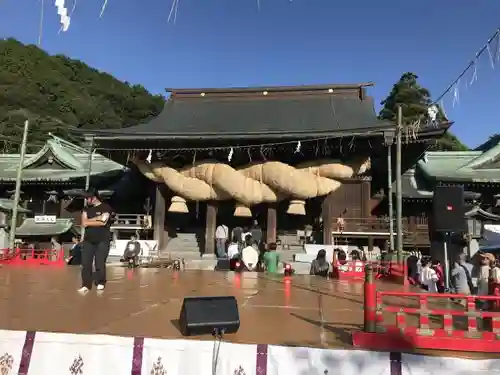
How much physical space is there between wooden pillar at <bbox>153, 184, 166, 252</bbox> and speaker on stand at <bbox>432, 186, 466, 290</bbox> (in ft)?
48.0

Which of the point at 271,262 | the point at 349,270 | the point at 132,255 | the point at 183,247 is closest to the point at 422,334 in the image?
the point at 349,270

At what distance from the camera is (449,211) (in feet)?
27.5

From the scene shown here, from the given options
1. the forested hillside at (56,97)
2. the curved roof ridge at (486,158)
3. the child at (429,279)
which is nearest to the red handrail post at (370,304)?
the child at (429,279)

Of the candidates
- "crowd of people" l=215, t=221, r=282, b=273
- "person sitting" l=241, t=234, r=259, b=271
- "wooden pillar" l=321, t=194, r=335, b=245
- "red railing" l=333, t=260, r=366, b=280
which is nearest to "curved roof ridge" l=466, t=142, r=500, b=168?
"wooden pillar" l=321, t=194, r=335, b=245

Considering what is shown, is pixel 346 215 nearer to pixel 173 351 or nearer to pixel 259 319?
pixel 259 319

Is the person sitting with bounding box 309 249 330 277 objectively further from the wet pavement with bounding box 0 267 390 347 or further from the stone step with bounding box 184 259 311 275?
the stone step with bounding box 184 259 311 275

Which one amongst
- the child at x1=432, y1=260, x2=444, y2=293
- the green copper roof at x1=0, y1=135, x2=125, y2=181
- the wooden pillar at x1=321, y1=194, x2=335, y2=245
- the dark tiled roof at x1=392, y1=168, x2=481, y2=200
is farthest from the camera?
the green copper roof at x1=0, y1=135, x2=125, y2=181

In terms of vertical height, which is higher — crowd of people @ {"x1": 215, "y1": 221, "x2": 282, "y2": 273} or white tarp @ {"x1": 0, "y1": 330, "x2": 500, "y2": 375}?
crowd of people @ {"x1": 215, "y1": 221, "x2": 282, "y2": 273}

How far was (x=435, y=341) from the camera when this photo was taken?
13.7ft

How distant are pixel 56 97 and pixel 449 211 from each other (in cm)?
6283

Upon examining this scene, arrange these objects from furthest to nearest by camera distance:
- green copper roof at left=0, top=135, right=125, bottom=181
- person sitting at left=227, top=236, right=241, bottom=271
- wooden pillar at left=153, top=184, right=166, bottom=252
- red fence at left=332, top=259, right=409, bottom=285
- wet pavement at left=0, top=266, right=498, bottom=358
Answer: green copper roof at left=0, top=135, right=125, bottom=181 < wooden pillar at left=153, top=184, right=166, bottom=252 < person sitting at left=227, top=236, right=241, bottom=271 < red fence at left=332, top=259, right=409, bottom=285 < wet pavement at left=0, top=266, right=498, bottom=358

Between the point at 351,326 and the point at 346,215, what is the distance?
16650mm

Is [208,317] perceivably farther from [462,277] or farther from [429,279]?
[429,279]

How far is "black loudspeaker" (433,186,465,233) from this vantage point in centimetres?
830
